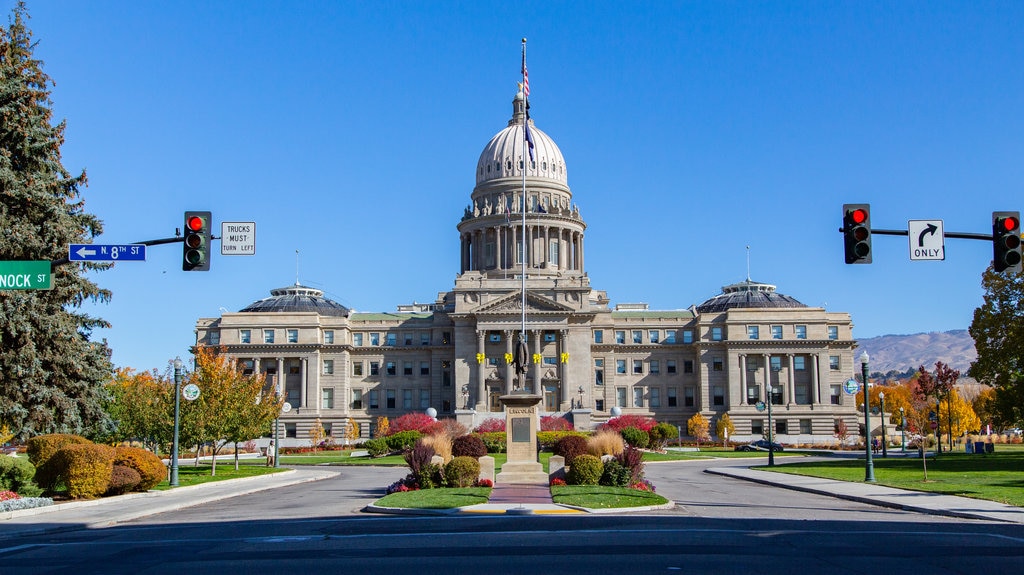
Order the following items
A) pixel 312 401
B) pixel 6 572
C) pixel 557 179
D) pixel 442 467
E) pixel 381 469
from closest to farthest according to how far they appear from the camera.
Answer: pixel 6 572 < pixel 442 467 < pixel 381 469 < pixel 312 401 < pixel 557 179

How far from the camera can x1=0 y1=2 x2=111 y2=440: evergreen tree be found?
4016 centimetres

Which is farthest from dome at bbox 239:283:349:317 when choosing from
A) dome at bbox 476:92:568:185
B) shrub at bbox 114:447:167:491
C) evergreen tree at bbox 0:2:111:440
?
shrub at bbox 114:447:167:491

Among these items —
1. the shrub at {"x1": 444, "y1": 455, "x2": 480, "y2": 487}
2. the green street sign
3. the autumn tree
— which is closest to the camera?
the green street sign

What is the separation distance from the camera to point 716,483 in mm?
41500

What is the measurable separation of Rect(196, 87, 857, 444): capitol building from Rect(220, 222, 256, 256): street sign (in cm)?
7640

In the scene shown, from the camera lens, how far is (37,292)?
1640 inches

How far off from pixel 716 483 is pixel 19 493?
25968 mm

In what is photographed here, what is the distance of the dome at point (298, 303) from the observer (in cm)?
11644

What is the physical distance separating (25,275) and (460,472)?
15015 millimetres

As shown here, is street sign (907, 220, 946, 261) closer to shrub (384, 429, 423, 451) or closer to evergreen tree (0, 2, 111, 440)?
evergreen tree (0, 2, 111, 440)

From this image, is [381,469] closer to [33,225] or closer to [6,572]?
[33,225]

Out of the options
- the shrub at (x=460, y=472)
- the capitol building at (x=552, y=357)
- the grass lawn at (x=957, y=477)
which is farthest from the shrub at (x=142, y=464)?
the capitol building at (x=552, y=357)

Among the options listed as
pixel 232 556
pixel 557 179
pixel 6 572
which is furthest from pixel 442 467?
pixel 557 179

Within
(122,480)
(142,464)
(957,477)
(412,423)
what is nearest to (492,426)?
(412,423)
